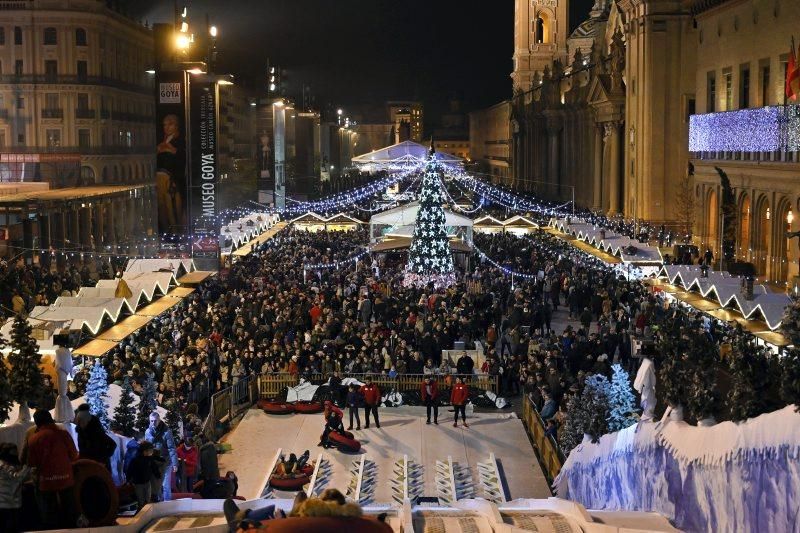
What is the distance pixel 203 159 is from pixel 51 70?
34.3 meters

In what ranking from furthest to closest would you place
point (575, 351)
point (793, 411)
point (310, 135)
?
point (310, 135), point (575, 351), point (793, 411)

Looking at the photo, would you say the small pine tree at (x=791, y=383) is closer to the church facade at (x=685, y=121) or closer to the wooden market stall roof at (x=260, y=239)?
the church facade at (x=685, y=121)

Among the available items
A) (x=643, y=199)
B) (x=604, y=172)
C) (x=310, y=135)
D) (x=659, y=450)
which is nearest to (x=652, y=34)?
(x=643, y=199)

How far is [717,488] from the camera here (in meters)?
10.8

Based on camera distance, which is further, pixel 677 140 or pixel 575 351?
pixel 677 140

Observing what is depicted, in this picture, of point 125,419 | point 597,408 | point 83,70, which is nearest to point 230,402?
point 125,419

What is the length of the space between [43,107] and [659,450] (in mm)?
65693

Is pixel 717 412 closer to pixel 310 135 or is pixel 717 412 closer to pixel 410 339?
pixel 410 339

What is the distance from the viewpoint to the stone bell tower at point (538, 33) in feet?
433

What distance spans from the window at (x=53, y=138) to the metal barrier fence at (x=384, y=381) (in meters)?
52.1

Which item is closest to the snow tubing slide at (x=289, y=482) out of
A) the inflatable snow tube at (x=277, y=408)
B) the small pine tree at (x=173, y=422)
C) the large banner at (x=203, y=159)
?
the small pine tree at (x=173, y=422)

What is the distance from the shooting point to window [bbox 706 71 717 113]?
161 ft

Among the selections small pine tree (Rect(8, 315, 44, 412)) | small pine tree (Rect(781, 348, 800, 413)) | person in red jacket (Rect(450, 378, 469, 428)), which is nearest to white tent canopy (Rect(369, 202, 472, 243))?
person in red jacket (Rect(450, 378, 469, 428))

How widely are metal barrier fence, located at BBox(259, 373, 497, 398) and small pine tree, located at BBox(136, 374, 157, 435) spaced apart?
8689 mm
